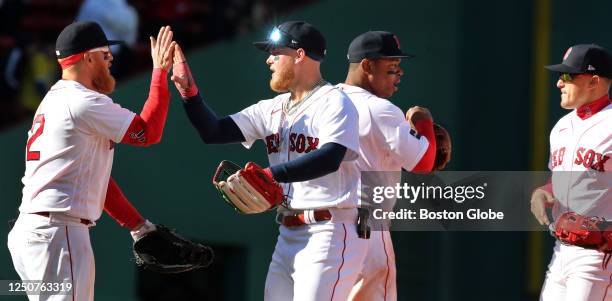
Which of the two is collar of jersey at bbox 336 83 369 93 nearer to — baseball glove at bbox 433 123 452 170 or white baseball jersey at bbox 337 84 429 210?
white baseball jersey at bbox 337 84 429 210

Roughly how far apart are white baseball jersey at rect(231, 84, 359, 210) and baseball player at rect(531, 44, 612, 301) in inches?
46.5

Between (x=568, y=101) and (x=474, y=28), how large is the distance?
5.71 metres

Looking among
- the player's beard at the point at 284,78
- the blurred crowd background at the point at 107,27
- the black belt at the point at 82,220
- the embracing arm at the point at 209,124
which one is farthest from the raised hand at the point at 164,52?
the blurred crowd background at the point at 107,27

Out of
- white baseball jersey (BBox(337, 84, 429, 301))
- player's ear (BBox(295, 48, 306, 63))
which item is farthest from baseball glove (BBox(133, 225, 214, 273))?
player's ear (BBox(295, 48, 306, 63))

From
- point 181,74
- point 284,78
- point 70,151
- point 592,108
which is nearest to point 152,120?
point 181,74

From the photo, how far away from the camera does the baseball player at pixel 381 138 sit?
20.4 ft

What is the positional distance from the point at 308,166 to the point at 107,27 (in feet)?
16.0

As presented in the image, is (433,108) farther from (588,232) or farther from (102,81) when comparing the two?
(102,81)

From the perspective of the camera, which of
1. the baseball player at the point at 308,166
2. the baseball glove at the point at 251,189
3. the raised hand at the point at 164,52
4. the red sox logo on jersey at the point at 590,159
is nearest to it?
the baseball glove at the point at 251,189

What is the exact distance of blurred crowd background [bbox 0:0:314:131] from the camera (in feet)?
33.7

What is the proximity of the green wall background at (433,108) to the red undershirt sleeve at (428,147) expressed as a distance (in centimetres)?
437

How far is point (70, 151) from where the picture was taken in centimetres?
586

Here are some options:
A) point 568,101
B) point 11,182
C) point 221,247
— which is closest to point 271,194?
point 568,101

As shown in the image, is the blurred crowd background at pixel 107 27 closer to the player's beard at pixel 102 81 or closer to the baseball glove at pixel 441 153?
the player's beard at pixel 102 81
